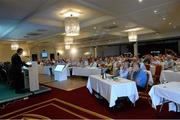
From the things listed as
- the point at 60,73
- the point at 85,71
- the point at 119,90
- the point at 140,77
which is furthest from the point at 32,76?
the point at 140,77

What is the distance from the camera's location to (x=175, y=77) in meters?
5.23

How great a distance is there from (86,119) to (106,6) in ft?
10.7

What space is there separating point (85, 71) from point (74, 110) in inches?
184

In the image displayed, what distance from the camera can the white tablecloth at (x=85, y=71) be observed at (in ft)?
26.1

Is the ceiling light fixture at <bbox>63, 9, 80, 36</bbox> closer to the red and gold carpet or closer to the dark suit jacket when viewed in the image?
the dark suit jacket

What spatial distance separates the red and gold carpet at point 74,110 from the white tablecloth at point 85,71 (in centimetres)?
274

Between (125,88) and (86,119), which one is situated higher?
(125,88)

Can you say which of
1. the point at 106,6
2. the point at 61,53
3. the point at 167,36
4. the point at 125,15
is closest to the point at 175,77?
the point at 125,15

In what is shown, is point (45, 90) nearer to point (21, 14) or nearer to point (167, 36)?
point (21, 14)

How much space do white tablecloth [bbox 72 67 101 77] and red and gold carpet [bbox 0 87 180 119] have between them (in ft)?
9.00

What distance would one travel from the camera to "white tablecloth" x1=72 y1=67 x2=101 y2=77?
794cm

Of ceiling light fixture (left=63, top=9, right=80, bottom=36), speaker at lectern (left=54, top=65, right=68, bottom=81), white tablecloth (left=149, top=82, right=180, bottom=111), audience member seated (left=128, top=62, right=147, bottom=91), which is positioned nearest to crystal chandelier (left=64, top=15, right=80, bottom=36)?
ceiling light fixture (left=63, top=9, right=80, bottom=36)

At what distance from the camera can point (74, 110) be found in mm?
4078

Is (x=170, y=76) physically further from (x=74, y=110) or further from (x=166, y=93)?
(x=74, y=110)
